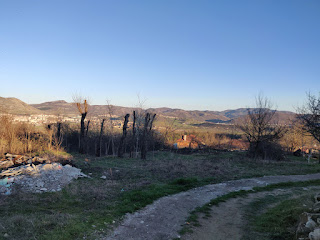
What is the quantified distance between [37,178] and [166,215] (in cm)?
640

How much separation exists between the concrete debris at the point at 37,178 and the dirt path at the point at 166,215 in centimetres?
458

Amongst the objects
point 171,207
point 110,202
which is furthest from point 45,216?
point 171,207

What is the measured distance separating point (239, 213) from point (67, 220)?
5.76 m

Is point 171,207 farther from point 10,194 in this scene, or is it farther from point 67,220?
point 10,194

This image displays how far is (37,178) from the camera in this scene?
1004 cm

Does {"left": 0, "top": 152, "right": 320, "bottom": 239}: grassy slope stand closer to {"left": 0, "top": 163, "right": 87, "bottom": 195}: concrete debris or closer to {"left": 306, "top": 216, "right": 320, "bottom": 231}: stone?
{"left": 0, "top": 163, "right": 87, "bottom": 195}: concrete debris

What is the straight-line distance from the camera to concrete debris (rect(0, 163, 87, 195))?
30.4 feet

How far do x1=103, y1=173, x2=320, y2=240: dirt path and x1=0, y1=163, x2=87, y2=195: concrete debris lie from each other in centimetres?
458

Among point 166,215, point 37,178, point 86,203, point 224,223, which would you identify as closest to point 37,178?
point 37,178

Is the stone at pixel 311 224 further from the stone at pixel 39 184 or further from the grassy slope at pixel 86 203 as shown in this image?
the stone at pixel 39 184

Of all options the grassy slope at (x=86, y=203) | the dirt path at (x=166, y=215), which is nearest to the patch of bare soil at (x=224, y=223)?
the dirt path at (x=166, y=215)

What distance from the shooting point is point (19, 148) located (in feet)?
56.3

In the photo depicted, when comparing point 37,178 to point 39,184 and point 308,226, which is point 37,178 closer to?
point 39,184

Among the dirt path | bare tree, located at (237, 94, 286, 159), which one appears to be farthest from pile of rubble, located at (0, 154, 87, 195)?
bare tree, located at (237, 94, 286, 159)
